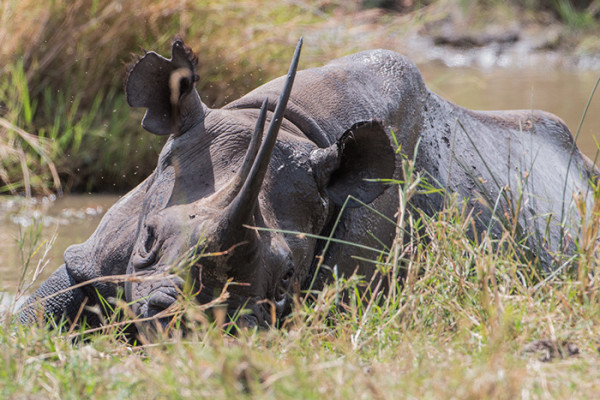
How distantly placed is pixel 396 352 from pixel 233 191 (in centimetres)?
89

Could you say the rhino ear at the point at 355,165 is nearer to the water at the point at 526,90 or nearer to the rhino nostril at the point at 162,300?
the rhino nostril at the point at 162,300

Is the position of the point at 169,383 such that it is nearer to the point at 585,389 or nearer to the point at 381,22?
the point at 585,389

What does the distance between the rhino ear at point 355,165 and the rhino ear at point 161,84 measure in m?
0.62

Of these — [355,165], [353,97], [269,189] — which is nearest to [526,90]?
[353,97]

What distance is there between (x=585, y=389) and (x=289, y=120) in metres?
2.01

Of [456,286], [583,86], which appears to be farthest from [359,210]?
[583,86]

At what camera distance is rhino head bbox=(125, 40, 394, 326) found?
305 cm

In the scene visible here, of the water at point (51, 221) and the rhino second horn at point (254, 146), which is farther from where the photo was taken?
the water at point (51, 221)

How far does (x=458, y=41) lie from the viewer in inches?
689

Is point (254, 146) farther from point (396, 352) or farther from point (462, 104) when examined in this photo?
point (462, 104)

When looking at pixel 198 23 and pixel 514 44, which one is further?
pixel 514 44

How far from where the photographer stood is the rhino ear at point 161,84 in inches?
143

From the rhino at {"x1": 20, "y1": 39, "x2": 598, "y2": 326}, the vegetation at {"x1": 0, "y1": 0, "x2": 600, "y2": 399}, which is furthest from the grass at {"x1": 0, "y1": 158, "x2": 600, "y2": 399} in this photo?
the rhino at {"x1": 20, "y1": 39, "x2": 598, "y2": 326}

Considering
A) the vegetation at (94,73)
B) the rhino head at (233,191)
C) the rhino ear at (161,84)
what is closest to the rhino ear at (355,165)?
the rhino head at (233,191)
